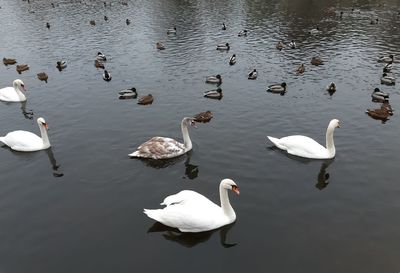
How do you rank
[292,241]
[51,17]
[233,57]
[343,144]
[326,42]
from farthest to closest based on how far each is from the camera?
[51,17] → [326,42] → [233,57] → [343,144] → [292,241]

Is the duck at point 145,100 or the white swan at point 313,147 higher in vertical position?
the duck at point 145,100

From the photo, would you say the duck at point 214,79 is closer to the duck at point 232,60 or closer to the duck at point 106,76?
the duck at point 232,60

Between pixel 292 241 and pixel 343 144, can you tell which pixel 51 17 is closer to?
pixel 343 144

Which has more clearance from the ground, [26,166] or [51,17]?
[51,17]

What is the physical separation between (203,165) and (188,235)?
5.37 metres

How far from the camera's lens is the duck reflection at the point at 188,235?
1367 centimetres

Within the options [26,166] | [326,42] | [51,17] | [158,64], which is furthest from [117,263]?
[51,17]

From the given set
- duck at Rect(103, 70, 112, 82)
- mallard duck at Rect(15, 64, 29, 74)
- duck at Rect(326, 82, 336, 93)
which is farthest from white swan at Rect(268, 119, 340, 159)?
mallard duck at Rect(15, 64, 29, 74)

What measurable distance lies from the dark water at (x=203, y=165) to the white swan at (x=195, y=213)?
0.41 meters

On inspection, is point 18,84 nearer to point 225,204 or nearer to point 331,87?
point 225,204

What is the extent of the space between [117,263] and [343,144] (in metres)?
13.3

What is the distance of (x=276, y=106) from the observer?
25641 mm

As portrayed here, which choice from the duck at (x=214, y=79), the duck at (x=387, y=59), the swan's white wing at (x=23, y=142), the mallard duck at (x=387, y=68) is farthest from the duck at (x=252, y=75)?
the swan's white wing at (x=23, y=142)

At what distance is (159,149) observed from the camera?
62.1 ft
